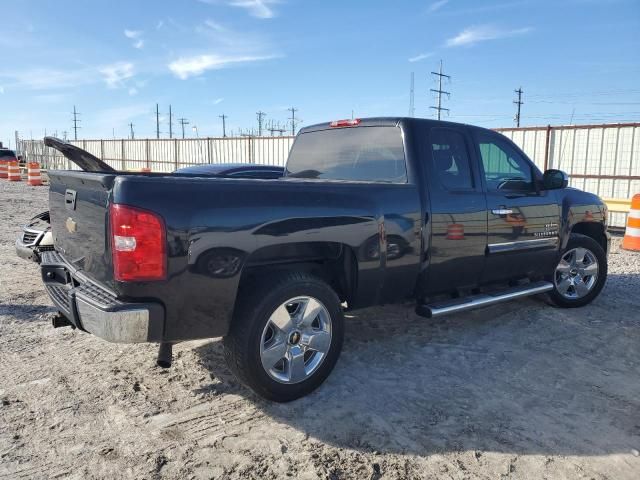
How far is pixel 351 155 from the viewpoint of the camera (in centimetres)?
450

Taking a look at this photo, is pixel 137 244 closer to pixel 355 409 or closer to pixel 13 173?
pixel 355 409

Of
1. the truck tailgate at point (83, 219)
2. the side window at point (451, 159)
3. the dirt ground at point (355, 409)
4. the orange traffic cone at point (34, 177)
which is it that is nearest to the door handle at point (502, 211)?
the side window at point (451, 159)

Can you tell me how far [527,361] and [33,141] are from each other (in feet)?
150

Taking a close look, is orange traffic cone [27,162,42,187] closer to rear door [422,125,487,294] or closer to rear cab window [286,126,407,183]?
rear cab window [286,126,407,183]

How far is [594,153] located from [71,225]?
479 inches

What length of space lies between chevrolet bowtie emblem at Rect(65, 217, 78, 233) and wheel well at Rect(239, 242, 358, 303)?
3.91 feet

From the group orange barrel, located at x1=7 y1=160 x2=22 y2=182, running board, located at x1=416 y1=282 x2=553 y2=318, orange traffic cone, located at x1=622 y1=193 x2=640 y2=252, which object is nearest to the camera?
running board, located at x1=416 y1=282 x2=553 y2=318

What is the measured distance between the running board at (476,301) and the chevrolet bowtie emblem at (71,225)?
8.60ft

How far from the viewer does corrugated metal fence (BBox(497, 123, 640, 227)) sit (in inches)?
454

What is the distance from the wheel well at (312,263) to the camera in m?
3.34

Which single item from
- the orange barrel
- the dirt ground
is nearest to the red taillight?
the dirt ground

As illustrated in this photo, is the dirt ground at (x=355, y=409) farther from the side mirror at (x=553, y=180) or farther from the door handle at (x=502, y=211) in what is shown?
the side mirror at (x=553, y=180)

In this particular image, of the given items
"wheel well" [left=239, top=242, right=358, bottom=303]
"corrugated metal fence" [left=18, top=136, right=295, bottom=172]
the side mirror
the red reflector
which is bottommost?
"wheel well" [left=239, top=242, right=358, bottom=303]

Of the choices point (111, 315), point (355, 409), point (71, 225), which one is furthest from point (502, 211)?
point (71, 225)
